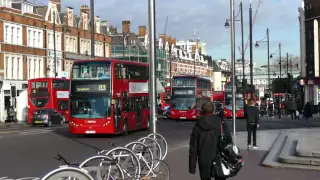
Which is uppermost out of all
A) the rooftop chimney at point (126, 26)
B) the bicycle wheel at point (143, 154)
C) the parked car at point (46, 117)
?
the rooftop chimney at point (126, 26)

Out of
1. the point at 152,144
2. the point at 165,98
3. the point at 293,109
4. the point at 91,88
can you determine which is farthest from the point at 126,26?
the point at 152,144

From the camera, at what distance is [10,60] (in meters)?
58.3

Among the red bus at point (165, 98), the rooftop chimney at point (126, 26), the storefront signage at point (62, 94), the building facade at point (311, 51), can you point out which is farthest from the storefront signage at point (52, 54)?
the building facade at point (311, 51)

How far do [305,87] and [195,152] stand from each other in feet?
202

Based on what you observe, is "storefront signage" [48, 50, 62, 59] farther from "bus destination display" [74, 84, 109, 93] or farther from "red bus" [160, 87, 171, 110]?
"bus destination display" [74, 84, 109, 93]

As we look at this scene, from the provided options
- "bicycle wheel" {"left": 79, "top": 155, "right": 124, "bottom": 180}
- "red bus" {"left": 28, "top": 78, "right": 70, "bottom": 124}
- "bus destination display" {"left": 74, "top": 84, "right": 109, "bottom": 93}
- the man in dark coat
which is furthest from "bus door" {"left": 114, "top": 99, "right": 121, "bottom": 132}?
"red bus" {"left": 28, "top": 78, "right": 70, "bottom": 124}

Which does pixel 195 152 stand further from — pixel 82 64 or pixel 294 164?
pixel 82 64

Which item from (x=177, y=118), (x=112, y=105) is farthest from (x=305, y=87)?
(x=112, y=105)

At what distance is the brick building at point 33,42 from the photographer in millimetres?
57531

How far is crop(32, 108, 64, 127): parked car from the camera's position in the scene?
45156mm

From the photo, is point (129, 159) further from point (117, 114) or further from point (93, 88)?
point (117, 114)

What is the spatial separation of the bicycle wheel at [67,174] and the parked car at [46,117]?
39450 millimetres

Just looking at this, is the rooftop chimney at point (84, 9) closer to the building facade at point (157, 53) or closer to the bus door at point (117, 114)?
the building facade at point (157, 53)

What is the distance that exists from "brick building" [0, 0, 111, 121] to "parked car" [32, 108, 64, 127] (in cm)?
1058
